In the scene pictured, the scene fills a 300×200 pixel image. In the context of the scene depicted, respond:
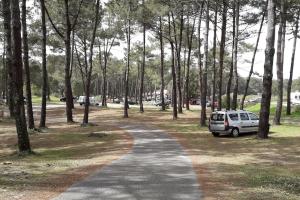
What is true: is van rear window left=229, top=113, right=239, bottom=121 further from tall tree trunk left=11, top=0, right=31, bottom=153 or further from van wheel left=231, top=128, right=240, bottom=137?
tall tree trunk left=11, top=0, right=31, bottom=153

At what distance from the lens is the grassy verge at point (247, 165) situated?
10734 mm

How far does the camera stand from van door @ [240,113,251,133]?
28.2 meters

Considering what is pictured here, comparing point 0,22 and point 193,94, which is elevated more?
point 0,22

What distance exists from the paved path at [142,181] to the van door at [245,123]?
428 inches

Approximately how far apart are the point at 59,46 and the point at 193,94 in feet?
151

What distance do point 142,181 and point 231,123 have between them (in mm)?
16902

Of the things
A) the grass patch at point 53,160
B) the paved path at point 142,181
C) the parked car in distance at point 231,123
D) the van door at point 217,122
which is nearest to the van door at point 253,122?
the parked car in distance at point 231,123

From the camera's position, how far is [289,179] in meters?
12.4

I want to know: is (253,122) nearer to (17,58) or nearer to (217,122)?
(217,122)

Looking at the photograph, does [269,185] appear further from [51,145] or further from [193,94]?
[193,94]

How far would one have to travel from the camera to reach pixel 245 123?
2839cm

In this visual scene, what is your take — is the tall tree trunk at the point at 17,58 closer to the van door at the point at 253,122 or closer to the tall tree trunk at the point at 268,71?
the tall tree trunk at the point at 268,71

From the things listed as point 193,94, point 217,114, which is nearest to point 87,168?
point 217,114

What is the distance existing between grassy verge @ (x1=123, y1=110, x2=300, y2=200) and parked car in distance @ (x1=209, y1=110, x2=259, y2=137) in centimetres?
51
